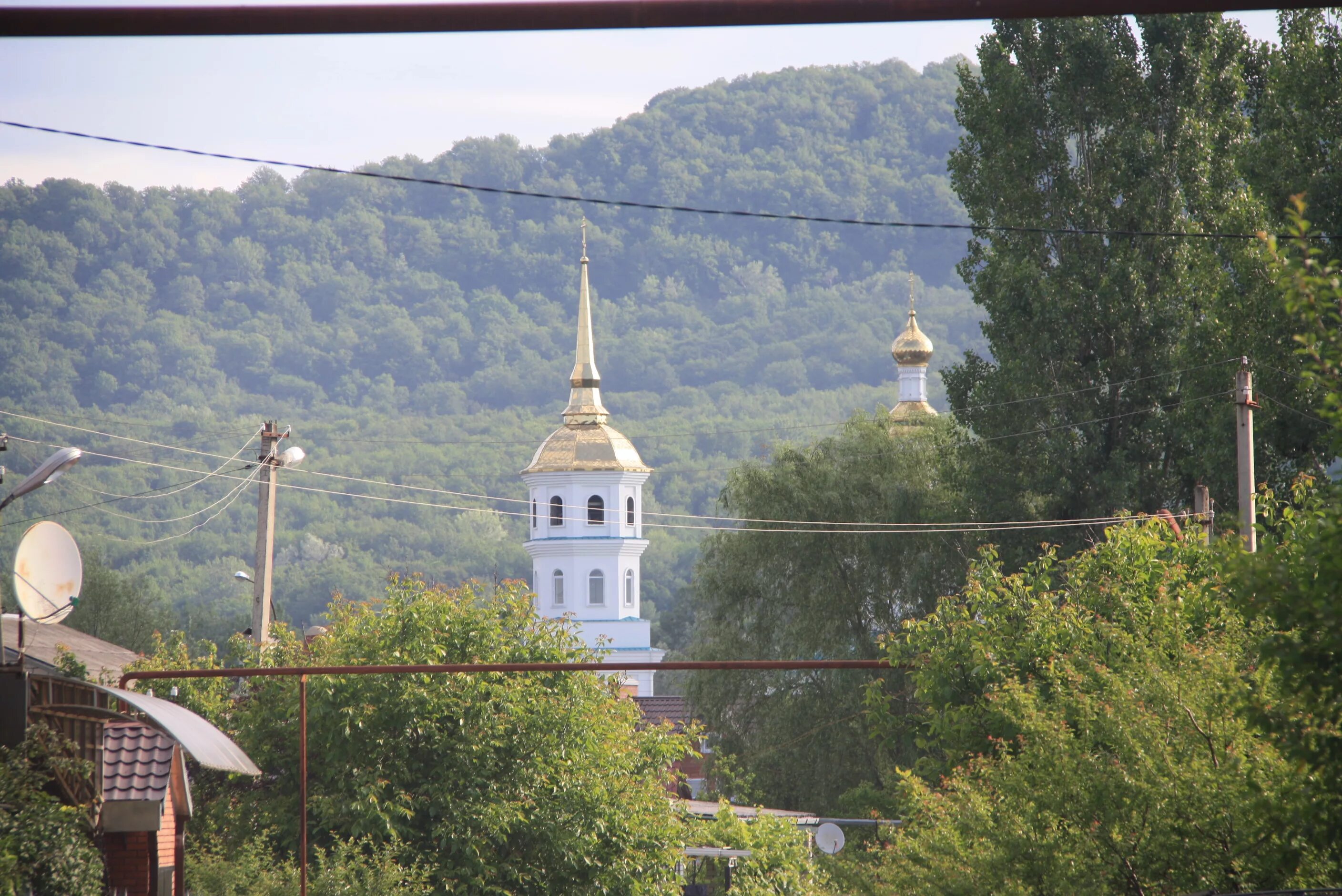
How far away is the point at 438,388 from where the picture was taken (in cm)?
19400

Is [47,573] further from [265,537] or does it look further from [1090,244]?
[1090,244]

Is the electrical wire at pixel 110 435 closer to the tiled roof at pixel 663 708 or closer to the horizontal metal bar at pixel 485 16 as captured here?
the tiled roof at pixel 663 708

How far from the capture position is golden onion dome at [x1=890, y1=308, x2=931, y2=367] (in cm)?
6231

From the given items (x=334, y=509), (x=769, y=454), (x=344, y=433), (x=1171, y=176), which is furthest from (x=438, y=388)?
(x=1171, y=176)

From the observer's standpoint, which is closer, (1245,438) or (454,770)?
(1245,438)

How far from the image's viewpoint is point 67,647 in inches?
874

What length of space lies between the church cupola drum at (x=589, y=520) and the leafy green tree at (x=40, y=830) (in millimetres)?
59488

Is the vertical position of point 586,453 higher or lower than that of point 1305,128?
higher

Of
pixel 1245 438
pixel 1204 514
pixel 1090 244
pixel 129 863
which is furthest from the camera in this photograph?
pixel 1090 244

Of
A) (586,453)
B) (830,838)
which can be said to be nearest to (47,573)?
(830,838)

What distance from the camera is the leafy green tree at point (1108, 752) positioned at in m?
9.59

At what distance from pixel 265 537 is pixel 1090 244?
1663cm

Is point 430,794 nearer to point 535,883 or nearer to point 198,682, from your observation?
point 535,883

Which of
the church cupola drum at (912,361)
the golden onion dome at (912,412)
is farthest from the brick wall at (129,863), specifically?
the church cupola drum at (912,361)
